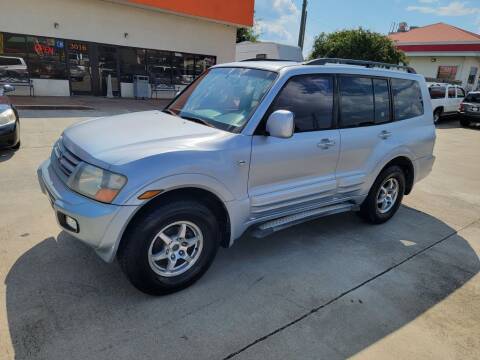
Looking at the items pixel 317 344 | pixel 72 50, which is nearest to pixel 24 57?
pixel 72 50

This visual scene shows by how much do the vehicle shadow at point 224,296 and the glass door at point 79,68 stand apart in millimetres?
13871

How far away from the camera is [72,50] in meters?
15.3

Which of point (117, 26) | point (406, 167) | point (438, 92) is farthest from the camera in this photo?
point (438, 92)

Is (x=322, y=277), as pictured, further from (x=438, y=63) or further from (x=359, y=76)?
(x=438, y=63)

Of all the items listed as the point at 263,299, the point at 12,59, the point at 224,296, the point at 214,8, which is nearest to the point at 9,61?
the point at 12,59

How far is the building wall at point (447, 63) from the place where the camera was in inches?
1198

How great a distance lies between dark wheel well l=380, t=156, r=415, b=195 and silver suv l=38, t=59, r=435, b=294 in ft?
0.09

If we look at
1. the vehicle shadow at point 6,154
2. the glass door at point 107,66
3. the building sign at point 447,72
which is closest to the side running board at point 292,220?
the vehicle shadow at point 6,154

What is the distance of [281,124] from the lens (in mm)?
3055

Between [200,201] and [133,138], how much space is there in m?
0.74

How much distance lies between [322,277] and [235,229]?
966 mm

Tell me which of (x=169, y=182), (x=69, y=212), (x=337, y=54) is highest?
(x=337, y=54)

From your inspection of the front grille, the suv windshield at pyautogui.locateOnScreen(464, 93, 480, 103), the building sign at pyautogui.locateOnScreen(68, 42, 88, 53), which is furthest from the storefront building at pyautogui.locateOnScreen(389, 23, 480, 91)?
the front grille

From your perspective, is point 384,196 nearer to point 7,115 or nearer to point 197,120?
point 197,120
